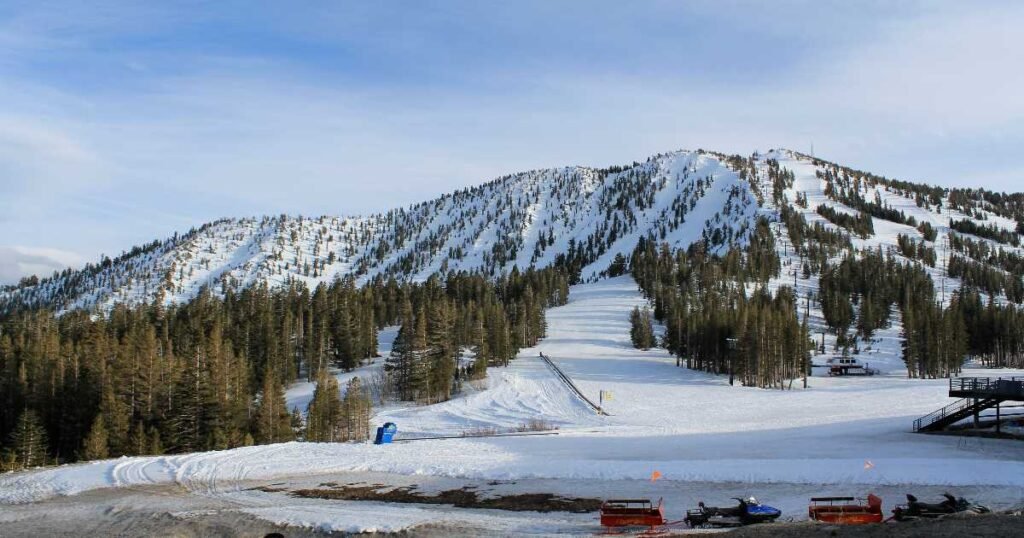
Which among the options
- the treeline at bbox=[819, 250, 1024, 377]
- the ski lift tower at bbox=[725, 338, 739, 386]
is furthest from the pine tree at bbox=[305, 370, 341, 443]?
the treeline at bbox=[819, 250, 1024, 377]

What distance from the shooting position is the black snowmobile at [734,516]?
24.2 metres

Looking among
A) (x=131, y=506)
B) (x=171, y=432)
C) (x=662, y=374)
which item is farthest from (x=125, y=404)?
(x=662, y=374)

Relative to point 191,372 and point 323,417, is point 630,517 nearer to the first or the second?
point 323,417

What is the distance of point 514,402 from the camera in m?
75.5

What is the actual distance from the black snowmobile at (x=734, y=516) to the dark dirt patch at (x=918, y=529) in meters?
1.68

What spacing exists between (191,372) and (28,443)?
1326 centimetres

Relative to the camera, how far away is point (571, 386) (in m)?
82.7

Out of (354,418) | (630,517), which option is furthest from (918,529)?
(354,418)

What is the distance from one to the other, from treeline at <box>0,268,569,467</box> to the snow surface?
1294cm

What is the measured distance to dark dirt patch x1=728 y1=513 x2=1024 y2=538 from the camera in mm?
18594

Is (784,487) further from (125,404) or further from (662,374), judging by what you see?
(662,374)

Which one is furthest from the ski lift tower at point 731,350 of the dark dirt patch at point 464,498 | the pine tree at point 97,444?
the pine tree at point 97,444

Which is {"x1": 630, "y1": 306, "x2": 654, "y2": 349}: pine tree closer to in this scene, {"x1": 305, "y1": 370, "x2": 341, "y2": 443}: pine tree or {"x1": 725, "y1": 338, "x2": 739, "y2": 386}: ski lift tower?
{"x1": 725, "y1": 338, "x2": 739, "y2": 386}: ski lift tower

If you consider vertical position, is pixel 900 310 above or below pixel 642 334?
above
